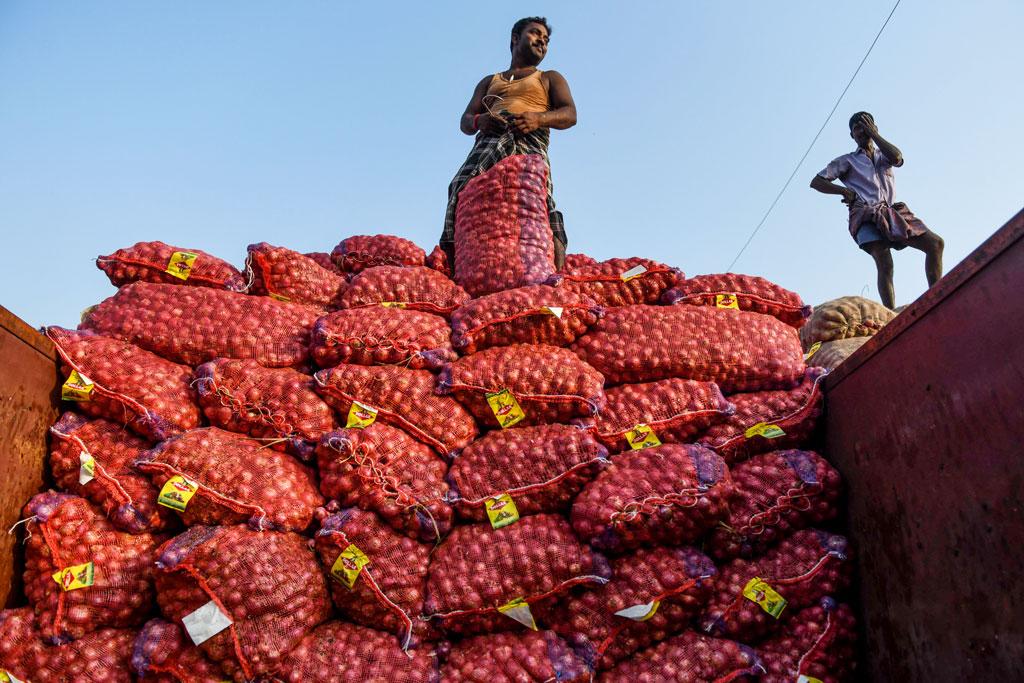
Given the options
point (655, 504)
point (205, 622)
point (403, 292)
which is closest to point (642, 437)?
point (655, 504)

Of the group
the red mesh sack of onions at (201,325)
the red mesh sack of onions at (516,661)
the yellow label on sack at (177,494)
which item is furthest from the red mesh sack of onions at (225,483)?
the red mesh sack of onions at (516,661)

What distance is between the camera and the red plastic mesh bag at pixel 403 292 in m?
2.58

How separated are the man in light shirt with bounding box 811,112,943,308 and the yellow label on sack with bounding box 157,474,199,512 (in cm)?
487

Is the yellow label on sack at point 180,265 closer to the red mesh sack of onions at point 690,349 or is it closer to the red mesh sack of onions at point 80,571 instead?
the red mesh sack of onions at point 80,571

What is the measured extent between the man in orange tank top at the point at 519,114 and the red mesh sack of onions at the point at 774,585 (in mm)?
1519

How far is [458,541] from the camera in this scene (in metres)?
2.04

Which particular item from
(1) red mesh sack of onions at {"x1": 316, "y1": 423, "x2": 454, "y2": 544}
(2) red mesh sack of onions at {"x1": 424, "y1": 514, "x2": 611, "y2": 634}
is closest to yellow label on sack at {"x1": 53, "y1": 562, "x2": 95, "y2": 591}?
(1) red mesh sack of onions at {"x1": 316, "y1": 423, "x2": 454, "y2": 544}

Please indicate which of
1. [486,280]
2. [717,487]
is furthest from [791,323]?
[486,280]

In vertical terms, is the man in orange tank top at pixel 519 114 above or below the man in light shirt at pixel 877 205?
below

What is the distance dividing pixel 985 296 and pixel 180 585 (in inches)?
88.5

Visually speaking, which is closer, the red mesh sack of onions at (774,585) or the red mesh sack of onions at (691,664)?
the red mesh sack of onions at (691,664)

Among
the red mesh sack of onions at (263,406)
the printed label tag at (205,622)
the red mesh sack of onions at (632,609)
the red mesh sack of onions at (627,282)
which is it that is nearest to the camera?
the printed label tag at (205,622)

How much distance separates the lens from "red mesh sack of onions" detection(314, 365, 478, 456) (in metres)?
2.23

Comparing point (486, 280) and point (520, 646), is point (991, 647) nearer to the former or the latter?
point (520, 646)
